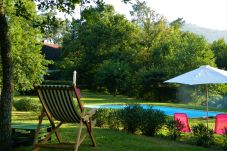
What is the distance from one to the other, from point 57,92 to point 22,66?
45.3ft

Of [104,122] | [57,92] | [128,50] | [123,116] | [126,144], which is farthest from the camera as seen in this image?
[128,50]

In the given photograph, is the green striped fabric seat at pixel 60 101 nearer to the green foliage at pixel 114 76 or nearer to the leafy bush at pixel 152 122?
the leafy bush at pixel 152 122

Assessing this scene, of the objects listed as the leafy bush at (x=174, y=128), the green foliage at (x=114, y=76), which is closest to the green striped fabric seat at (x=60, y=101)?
the leafy bush at (x=174, y=128)

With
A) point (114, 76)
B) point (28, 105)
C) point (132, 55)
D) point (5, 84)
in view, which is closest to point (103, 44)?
point (132, 55)

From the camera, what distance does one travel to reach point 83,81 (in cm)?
3978

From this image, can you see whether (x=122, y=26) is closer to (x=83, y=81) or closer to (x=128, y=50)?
(x=128, y=50)

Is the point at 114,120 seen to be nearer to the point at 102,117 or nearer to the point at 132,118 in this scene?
the point at 102,117

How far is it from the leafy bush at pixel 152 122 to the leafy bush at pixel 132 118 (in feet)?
0.42

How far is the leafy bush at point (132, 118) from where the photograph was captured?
9.97 meters

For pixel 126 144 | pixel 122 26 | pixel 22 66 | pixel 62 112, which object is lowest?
pixel 126 144

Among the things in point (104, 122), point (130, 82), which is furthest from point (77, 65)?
point (104, 122)

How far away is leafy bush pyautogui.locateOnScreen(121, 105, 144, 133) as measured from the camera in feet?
32.7

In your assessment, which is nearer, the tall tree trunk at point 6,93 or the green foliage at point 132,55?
the tall tree trunk at point 6,93

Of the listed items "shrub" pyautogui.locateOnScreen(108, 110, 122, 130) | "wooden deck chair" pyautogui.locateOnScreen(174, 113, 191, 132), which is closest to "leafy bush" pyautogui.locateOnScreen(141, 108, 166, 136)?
"shrub" pyautogui.locateOnScreen(108, 110, 122, 130)
